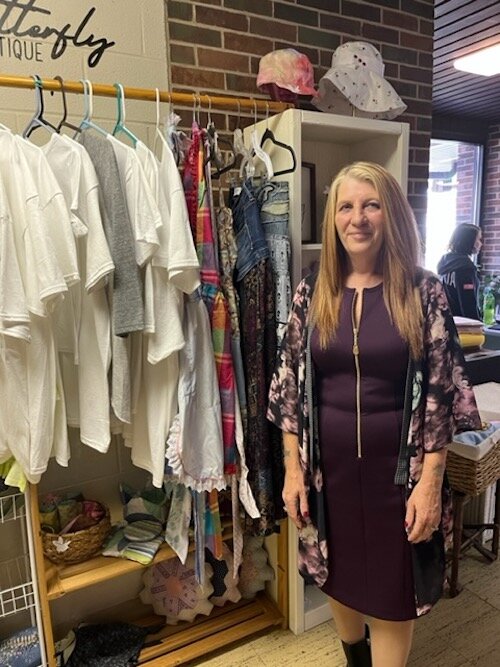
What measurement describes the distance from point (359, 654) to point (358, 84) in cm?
198

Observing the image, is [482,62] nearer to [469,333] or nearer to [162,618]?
[469,333]

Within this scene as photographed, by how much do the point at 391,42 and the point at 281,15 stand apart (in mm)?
608

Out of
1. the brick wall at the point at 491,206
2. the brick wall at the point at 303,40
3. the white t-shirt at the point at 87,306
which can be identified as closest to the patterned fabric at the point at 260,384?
the white t-shirt at the point at 87,306

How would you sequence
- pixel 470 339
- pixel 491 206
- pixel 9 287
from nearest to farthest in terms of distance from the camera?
pixel 9 287
pixel 470 339
pixel 491 206

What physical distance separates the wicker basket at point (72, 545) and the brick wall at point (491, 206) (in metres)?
5.27

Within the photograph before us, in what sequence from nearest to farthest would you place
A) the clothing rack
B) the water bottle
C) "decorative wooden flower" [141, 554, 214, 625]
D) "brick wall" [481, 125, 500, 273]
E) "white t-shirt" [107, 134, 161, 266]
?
"white t-shirt" [107, 134, 161, 266] < the clothing rack < "decorative wooden flower" [141, 554, 214, 625] < the water bottle < "brick wall" [481, 125, 500, 273]

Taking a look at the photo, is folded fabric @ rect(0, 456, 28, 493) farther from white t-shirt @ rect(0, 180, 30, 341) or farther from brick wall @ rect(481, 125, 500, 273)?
brick wall @ rect(481, 125, 500, 273)

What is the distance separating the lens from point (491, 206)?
18.5 feet

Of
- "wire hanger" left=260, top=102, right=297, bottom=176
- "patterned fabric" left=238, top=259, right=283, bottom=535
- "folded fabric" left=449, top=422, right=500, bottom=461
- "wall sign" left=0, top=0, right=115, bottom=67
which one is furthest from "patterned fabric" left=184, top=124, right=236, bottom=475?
"folded fabric" left=449, top=422, right=500, bottom=461

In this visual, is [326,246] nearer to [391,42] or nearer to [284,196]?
[284,196]

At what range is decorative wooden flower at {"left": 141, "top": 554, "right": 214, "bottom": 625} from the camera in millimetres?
1975

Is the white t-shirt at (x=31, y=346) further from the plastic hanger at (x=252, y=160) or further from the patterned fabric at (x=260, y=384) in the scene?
the plastic hanger at (x=252, y=160)

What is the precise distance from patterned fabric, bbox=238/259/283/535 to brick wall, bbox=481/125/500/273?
15.7ft

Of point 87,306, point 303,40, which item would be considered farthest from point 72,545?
point 303,40
